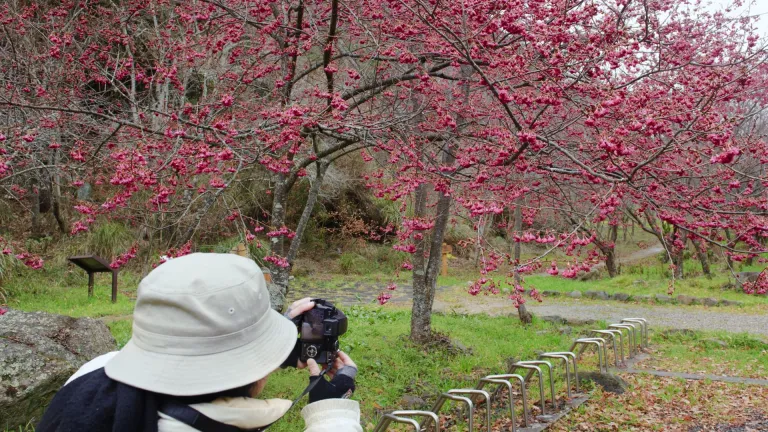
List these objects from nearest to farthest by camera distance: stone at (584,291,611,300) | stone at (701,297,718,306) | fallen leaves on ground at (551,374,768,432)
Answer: fallen leaves on ground at (551,374,768,432) → stone at (701,297,718,306) → stone at (584,291,611,300)

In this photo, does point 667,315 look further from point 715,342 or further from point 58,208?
point 58,208

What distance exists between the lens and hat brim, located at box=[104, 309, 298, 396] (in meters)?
1.22

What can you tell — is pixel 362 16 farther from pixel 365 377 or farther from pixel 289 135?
pixel 365 377

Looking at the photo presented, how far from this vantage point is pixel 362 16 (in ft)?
21.7

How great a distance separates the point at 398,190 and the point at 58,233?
1070 cm

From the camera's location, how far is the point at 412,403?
5816 millimetres

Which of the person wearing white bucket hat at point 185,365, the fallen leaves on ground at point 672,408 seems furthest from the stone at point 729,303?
the person wearing white bucket hat at point 185,365

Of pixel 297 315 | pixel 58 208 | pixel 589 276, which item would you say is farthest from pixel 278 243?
pixel 589 276

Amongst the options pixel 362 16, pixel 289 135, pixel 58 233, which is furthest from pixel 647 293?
pixel 58 233

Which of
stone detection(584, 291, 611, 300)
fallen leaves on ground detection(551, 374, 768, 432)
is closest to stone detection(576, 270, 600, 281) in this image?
stone detection(584, 291, 611, 300)

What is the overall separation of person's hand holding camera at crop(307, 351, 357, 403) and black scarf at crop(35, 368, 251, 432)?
339 mm

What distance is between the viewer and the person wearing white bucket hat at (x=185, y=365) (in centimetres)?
121

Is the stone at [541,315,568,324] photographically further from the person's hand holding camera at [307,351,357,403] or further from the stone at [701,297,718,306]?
the person's hand holding camera at [307,351,357,403]

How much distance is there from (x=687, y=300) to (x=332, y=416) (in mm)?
14053
